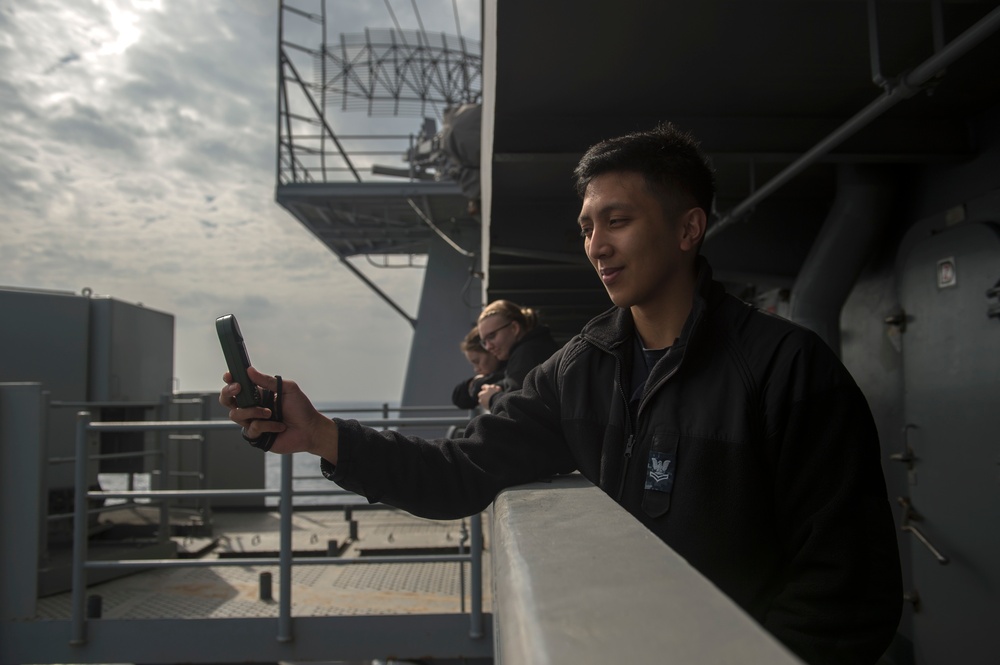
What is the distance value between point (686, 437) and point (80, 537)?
3773mm

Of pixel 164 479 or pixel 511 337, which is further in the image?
pixel 164 479

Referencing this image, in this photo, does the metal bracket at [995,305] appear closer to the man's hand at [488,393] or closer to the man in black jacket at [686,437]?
the man in black jacket at [686,437]

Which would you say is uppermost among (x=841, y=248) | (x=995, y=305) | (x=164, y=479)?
(x=841, y=248)

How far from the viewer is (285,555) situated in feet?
12.0

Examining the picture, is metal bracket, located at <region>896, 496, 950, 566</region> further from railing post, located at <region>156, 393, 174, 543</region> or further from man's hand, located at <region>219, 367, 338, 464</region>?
railing post, located at <region>156, 393, 174, 543</region>

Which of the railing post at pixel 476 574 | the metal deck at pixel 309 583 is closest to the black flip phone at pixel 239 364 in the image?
the railing post at pixel 476 574

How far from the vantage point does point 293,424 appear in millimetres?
1368

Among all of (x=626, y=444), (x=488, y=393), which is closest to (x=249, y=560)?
(x=488, y=393)

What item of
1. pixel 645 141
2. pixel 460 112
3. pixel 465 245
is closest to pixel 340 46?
pixel 465 245

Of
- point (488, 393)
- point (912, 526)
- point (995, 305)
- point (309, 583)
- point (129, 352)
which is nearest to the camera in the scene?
point (995, 305)

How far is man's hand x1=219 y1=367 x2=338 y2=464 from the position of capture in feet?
4.37

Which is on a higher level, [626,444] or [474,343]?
[474,343]

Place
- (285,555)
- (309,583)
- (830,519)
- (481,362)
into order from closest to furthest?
(830,519), (285,555), (481,362), (309,583)

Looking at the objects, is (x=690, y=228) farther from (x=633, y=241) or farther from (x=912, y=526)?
(x=912, y=526)
